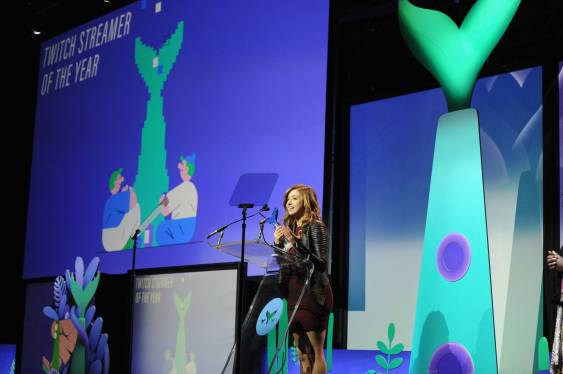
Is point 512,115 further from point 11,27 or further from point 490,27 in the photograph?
point 11,27

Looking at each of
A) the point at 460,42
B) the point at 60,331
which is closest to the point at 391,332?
the point at 460,42

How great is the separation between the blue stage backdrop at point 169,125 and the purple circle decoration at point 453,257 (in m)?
1.38

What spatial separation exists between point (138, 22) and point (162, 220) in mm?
1966

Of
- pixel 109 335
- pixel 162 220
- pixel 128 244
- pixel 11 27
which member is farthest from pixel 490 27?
pixel 11 27

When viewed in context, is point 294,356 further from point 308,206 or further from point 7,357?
point 7,357

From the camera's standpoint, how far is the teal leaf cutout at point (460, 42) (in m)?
3.77

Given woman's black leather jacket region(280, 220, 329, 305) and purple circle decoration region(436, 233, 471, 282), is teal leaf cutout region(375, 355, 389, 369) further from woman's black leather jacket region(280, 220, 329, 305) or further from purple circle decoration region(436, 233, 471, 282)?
woman's black leather jacket region(280, 220, 329, 305)

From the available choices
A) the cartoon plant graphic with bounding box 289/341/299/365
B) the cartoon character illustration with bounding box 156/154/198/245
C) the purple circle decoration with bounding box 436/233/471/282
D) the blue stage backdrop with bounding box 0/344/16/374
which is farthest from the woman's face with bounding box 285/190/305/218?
the blue stage backdrop with bounding box 0/344/16/374

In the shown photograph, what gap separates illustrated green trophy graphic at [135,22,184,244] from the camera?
6.05 metres

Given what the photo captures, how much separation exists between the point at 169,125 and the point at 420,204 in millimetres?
2270

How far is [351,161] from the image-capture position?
18.3 ft

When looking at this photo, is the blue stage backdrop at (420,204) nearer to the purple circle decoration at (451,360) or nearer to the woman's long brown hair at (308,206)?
the purple circle decoration at (451,360)

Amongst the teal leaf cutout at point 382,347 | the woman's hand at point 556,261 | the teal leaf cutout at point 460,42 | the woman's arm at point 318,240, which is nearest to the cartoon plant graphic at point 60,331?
the woman's arm at point 318,240

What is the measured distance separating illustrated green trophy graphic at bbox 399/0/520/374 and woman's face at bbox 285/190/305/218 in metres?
0.71
